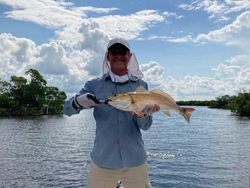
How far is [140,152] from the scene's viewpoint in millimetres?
4543

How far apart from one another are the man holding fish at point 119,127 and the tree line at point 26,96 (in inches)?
4296

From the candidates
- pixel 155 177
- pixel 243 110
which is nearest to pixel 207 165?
pixel 155 177

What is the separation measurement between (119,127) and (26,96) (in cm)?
11548

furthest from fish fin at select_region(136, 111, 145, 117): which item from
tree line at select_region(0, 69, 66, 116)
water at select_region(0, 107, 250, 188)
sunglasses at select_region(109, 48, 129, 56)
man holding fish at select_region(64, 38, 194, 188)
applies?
tree line at select_region(0, 69, 66, 116)

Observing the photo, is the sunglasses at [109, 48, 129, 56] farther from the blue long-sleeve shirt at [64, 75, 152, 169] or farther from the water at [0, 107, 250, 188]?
the water at [0, 107, 250, 188]

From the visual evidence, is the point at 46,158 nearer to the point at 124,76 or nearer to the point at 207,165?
the point at 207,165

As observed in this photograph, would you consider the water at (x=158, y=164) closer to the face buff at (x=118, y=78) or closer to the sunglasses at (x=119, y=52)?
the face buff at (x=118, y=78)

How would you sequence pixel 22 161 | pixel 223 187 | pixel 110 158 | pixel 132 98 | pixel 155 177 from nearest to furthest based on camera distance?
1. pixel 132 98
2. pixel 110 158
3. pixel 223 187
4. pixel 155 177
5. pixel 22 161

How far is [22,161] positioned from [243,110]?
9329cm

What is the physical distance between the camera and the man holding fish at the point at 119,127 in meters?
4.38

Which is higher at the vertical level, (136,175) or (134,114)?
(134,114)

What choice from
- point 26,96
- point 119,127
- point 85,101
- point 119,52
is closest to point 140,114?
point 119,127

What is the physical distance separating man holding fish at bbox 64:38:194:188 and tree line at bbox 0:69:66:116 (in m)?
109

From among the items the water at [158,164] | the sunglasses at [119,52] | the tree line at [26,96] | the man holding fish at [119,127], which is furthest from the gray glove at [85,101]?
the tree line at [26,96]
